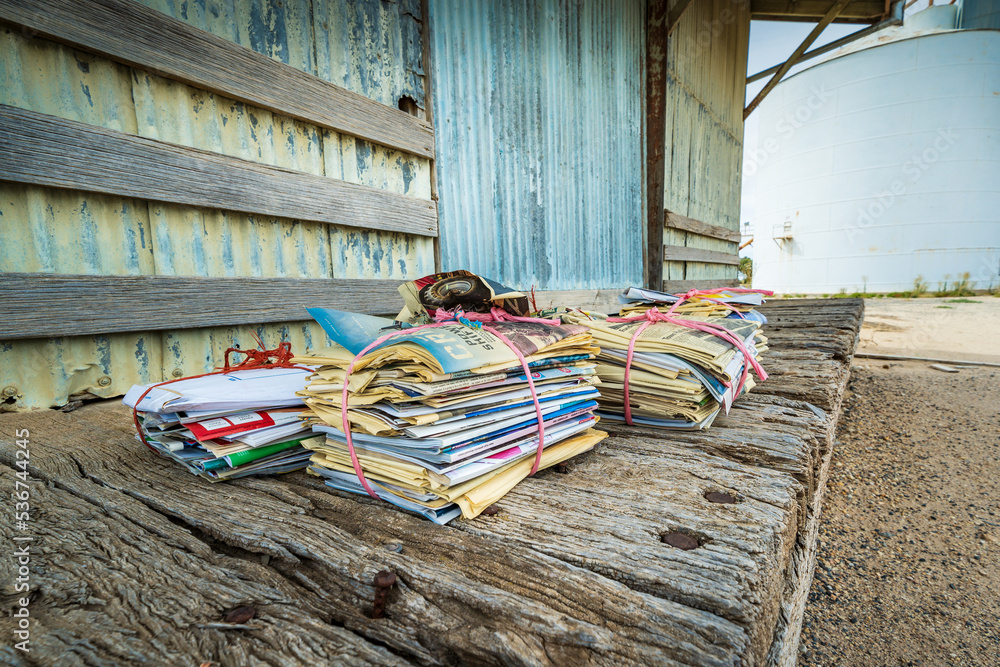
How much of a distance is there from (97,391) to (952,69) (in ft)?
83.7

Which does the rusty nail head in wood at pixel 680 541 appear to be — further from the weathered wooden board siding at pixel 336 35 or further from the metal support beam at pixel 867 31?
the metal support beam at pixel 867 31

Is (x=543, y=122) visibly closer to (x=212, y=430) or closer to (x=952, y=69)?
(x=212, y=430)

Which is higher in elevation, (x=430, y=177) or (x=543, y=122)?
(x=543, y=122)

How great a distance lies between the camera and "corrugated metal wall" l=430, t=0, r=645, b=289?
8.73 feet

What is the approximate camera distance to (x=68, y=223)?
137 cm

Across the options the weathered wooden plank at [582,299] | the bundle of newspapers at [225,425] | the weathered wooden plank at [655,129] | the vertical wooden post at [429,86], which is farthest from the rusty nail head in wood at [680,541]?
the weathered wooden plank at [655,129]

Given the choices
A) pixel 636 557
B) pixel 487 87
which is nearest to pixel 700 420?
pixel 636 557

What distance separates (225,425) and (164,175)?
3.56 feet

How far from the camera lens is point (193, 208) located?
1.63 meters

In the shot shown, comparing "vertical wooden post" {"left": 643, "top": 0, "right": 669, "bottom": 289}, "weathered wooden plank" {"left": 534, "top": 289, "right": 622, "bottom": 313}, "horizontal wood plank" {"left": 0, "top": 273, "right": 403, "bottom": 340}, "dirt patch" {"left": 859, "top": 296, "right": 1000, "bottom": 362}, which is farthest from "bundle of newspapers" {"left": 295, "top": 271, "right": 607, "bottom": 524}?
"dirt patch" {"left": 859, "top": 296, "right": 1000, "bottom": 362}

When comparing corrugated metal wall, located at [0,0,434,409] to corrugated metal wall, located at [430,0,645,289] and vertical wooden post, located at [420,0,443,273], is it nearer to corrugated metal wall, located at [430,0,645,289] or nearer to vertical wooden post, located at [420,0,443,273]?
vertical wooden post, located at [420,0,443,273]

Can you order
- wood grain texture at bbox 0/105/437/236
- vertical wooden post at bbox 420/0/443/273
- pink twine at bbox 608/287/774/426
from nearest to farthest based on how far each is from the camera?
wood grain texture at bbox 0/105/437/236
pink twine at bbox 608/287/774/426
vertical wooden post at bbox 420/0/443/273

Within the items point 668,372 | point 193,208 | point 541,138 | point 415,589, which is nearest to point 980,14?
point 541,138

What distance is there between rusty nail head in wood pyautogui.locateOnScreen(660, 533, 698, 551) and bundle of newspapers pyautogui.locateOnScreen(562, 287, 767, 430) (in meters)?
0.61
